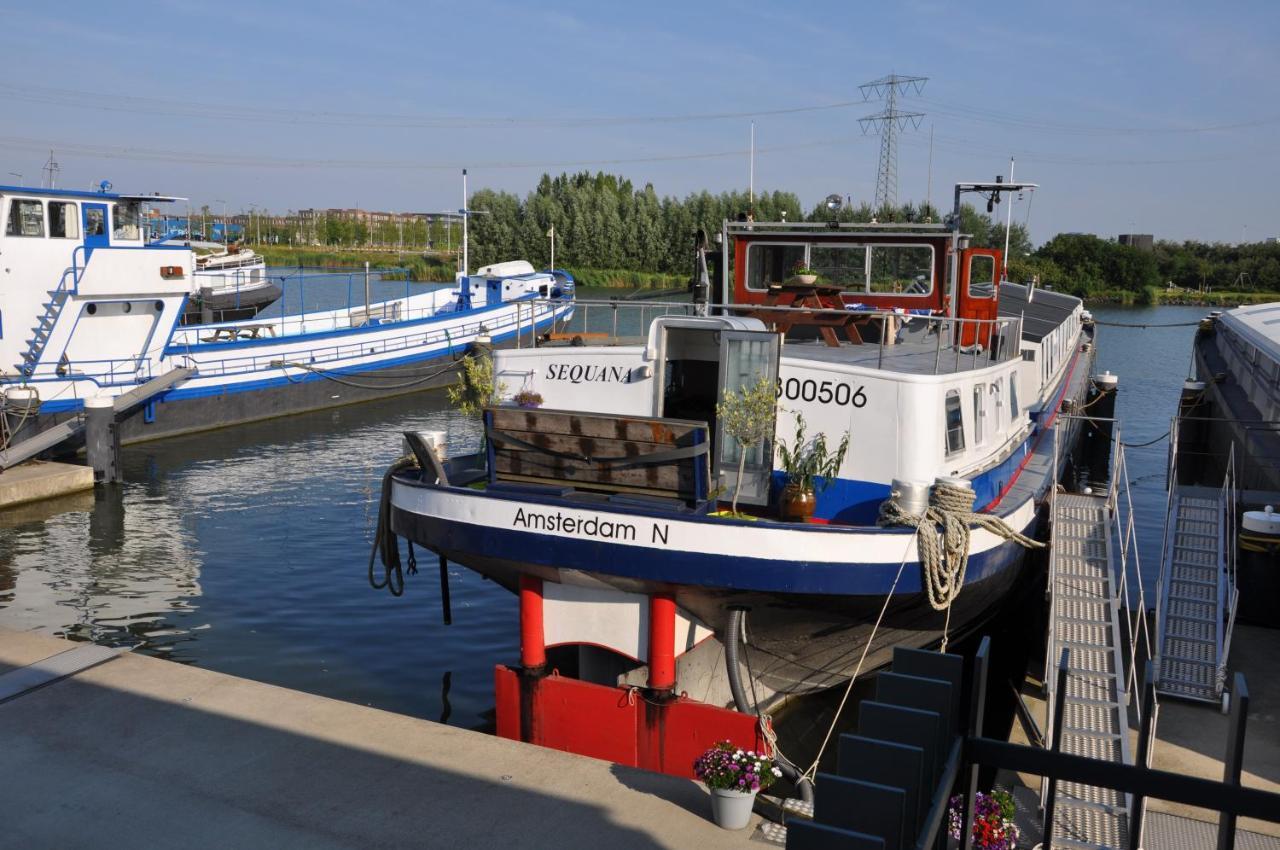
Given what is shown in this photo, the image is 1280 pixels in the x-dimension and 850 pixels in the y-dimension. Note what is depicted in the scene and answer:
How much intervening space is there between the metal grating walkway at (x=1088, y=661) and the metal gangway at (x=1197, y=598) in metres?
0.72

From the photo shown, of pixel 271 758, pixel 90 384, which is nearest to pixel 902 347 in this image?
pixel 271 758

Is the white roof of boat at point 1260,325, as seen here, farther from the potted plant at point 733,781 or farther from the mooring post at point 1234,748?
the mooring post at point 1234,748

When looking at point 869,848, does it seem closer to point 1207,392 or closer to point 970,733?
point 970,733

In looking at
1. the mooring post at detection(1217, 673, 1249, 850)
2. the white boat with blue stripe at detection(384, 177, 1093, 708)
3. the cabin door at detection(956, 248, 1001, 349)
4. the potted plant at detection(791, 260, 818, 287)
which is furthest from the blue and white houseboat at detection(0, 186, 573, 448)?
the mooring post at detection(1217, 673, 1249, 850)

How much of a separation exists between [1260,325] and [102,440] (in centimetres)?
3060

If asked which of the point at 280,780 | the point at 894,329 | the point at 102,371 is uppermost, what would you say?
the point at 894,329

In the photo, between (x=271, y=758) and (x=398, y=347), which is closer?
(x=271, y=758)

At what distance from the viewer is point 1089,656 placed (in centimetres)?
1097

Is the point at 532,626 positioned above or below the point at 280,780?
above

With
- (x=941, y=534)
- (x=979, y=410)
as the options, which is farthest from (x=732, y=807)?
(x=979, y=410)

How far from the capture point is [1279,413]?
70.1 feet

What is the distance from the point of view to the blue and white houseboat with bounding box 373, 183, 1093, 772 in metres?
9.48

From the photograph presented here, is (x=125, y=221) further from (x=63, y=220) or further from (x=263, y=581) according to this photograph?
A: (x=263, y=581)

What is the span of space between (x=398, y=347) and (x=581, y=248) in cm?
5430
